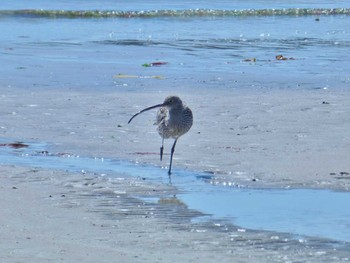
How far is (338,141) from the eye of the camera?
428 inches

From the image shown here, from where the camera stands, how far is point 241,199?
852cm

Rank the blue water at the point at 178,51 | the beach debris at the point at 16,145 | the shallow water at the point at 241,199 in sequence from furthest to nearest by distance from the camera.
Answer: the blue water at the point at 178,51
the beach debris at the point at 16,145
the shallow water at the point at 241,199

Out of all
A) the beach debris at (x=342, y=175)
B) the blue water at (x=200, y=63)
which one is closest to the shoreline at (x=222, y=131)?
the beach debris at (x=342, y=175)

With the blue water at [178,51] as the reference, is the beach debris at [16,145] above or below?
above

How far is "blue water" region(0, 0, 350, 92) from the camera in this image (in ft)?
53.4

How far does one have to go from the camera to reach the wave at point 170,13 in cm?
3272

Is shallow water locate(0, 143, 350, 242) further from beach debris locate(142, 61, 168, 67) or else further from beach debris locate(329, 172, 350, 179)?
beach debris locate(142, 61, 168, 67)

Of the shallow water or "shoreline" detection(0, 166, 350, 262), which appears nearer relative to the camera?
"shoreline" detection(0, 166, 350, 262)

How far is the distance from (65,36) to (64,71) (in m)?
7.23

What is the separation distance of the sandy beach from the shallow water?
0.17 meters

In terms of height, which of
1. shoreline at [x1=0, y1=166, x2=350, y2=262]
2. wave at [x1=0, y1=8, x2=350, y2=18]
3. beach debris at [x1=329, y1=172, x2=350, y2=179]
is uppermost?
shoreline at [x1=0, y1=166, x2=350, y2=262]

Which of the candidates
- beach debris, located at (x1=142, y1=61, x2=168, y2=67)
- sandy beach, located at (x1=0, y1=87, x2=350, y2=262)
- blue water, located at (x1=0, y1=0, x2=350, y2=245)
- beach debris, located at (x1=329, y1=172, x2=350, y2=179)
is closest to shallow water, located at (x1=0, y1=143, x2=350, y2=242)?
blue water, located at (x1=0, y1=0, x2=350, y2=245)

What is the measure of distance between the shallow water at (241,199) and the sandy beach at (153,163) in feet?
0.57

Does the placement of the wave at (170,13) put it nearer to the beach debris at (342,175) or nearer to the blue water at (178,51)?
the blue water at (178,51)
